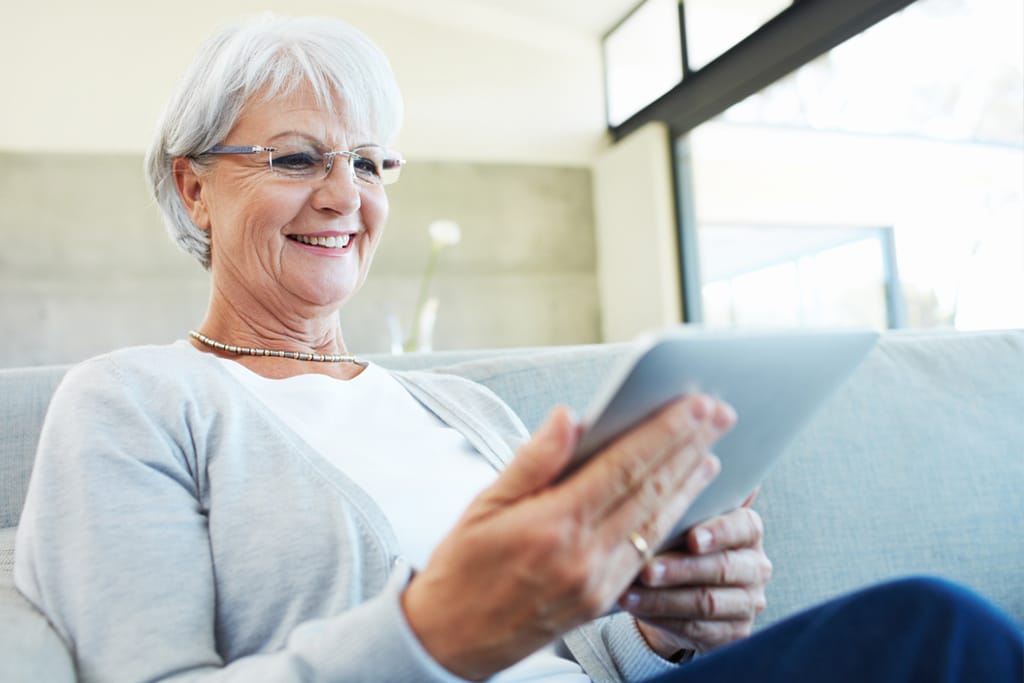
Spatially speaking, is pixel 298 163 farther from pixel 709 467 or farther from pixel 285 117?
pixel 709 467

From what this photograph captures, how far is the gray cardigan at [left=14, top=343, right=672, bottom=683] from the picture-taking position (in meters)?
0.61

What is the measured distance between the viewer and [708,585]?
28.2 inches

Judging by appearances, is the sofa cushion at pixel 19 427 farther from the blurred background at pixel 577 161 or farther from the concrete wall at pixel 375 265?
the blurred background at pixel 577 161

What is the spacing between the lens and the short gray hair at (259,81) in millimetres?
1040

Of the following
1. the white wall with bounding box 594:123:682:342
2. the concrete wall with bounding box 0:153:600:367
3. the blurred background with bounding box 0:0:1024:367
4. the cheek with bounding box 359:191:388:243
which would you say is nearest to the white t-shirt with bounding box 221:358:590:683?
the cheek with bounding box 359:191:388:243

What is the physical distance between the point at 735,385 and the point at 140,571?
50cm

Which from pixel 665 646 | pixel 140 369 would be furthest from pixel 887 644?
pixel 140 369

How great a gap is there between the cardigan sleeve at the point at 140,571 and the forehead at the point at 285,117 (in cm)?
40

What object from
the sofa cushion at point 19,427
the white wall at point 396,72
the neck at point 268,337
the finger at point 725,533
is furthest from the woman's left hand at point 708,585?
the white wall at point 396,72

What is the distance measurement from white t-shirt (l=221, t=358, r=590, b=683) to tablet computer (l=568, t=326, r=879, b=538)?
0.29 metres

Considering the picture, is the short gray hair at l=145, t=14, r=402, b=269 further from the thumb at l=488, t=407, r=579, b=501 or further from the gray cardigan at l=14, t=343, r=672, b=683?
the thumb at l=488, t=407, r=579, b=501

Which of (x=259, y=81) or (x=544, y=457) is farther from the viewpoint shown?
(x=259, y=81)

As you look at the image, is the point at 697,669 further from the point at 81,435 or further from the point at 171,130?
the point at 171,130

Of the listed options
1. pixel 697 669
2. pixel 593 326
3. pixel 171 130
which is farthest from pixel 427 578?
pixel 593 326
